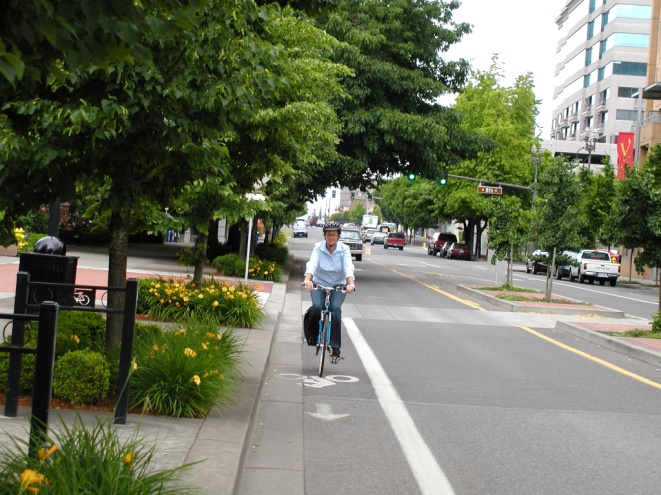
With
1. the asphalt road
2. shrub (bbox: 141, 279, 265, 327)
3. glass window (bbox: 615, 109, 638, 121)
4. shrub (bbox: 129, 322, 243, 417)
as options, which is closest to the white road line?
the asphalt road

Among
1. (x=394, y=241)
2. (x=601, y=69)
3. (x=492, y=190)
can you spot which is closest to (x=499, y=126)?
(x=394, y=241)

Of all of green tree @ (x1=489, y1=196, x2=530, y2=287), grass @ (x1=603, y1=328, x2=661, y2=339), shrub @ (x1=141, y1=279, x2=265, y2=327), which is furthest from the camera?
green tree @ (x1=489, y1=196, x2=530, y2=287)

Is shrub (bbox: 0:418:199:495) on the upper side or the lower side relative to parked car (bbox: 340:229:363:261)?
lower

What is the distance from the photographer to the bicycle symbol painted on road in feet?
33.0

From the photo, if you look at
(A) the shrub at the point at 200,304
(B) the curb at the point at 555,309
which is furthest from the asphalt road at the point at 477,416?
(B) the curb at the point at 555,309

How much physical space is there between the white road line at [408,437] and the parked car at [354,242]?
38457 millimetres

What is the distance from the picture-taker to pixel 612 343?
1499 cm

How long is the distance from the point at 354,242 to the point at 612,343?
36.4 metres

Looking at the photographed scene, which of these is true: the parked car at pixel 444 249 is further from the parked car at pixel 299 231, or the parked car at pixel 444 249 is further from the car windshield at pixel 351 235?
the parked car at pixel 299 231

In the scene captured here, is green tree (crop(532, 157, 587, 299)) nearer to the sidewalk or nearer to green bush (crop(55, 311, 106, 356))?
the sidewalk

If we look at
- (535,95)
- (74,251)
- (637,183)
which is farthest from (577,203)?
(535,95)

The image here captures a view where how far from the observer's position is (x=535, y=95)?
A: 68.1 m

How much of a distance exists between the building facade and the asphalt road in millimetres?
69678

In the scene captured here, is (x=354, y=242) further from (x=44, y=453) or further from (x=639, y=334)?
(x=44, y=453)
